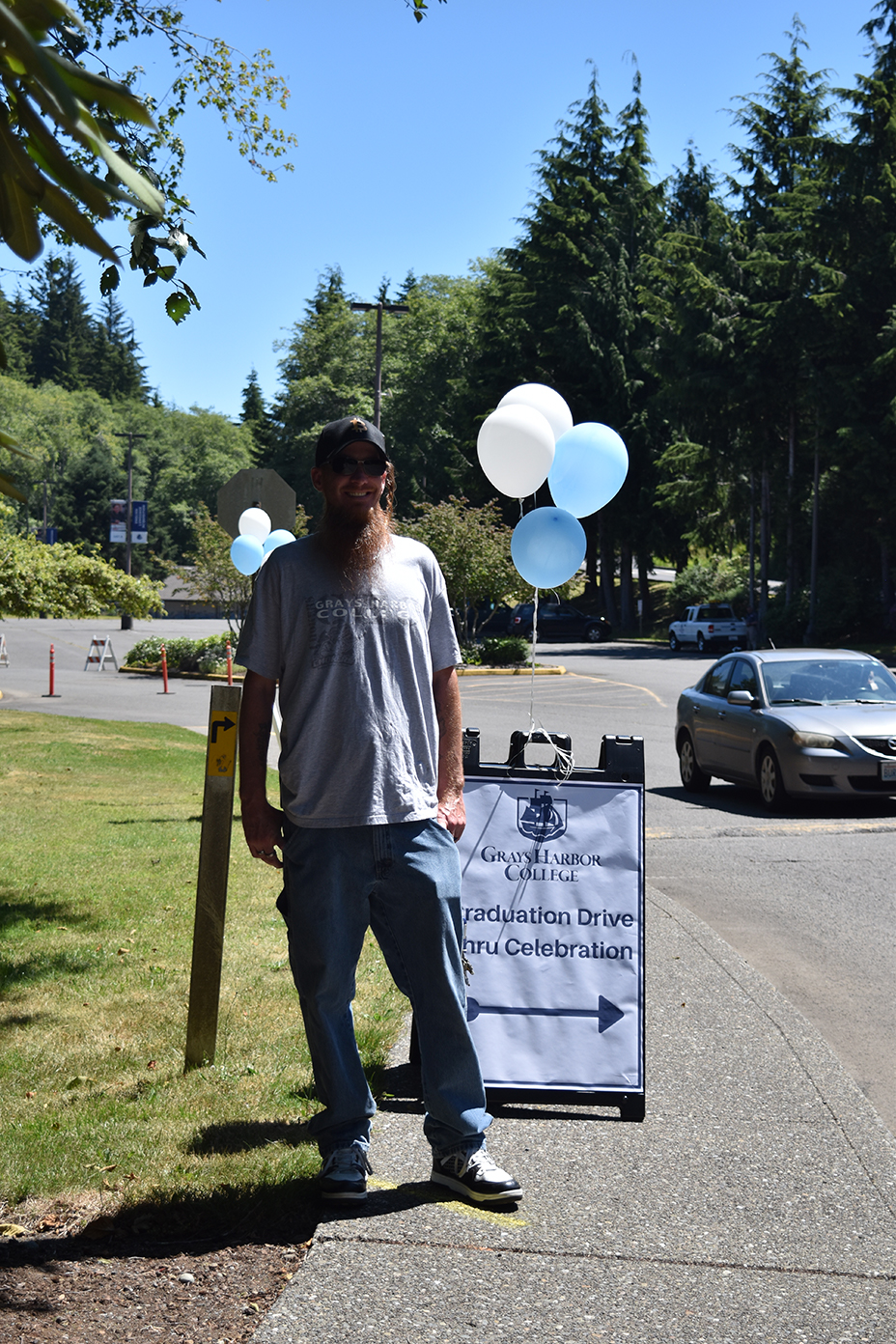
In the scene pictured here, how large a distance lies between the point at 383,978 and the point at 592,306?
51.7 metres

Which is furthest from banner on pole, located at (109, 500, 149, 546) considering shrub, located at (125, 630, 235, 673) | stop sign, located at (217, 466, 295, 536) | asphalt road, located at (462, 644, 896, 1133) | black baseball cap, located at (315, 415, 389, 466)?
black baseball cap, located at (315, 415, 389, 466)

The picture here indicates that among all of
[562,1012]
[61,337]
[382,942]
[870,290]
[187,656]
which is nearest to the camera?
[382,942]

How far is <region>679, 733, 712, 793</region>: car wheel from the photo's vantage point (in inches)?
527

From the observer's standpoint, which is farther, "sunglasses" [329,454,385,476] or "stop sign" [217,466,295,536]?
"stop sign" [217,466,295,536]

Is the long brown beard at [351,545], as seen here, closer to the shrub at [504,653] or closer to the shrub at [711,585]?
the shrub at [504,653]

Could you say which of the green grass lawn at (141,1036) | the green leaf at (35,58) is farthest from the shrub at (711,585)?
the green leaf at (35,58)

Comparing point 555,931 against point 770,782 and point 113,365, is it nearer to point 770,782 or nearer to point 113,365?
point 770,782

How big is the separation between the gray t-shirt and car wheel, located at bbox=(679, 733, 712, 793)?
10.2 metres

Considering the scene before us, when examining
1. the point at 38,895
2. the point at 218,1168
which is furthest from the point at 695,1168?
the point at 38,895

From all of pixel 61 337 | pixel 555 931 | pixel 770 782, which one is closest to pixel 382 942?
pixel 555 931

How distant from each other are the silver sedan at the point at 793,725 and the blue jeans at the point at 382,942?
8.45 metres

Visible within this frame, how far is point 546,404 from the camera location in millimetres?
5188

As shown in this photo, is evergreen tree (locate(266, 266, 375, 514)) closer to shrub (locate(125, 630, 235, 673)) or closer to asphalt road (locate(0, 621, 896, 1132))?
shrub (locate(125, 630, 235, 673))

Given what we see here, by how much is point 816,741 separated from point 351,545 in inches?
342
